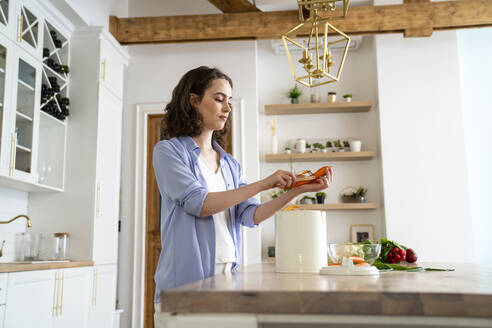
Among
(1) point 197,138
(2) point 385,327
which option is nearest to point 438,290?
(2) point 385,327

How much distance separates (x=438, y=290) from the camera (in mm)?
639

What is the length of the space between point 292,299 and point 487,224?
4.54 m

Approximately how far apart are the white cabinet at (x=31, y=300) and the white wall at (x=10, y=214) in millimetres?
543

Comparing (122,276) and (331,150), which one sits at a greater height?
(331,150)

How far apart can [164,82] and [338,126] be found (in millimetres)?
1840

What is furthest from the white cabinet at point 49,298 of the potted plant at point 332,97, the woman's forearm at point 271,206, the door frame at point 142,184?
the potted plant at point 332,97

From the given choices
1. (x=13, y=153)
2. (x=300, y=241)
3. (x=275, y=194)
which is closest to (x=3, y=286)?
(x=13, y=153)

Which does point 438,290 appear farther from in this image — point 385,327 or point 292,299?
point 292,299

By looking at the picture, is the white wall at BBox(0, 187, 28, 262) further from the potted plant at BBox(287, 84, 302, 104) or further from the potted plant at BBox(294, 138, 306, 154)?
the potted plant at BBox(287, 84, 302, 104)

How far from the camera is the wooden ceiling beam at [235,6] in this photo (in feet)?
14.5

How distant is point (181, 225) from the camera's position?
141cm

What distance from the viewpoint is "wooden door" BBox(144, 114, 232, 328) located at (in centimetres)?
451

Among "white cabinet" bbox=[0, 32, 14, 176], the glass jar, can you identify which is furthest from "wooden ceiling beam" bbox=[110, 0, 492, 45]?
the glass jar

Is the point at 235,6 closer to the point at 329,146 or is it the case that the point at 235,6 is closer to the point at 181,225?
the point at 329,146
